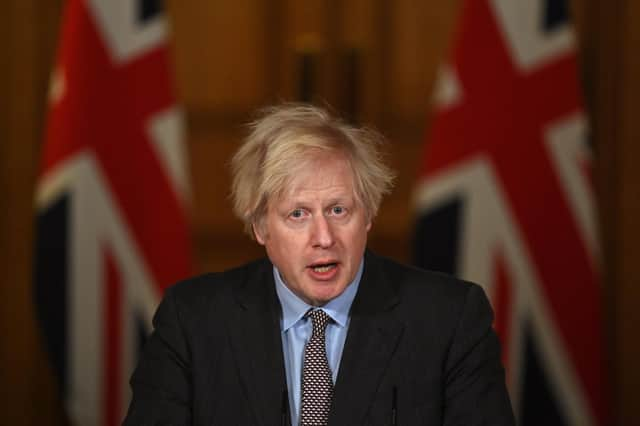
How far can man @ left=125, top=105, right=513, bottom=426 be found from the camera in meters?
1.89

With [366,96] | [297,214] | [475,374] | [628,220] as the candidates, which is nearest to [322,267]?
[297,214]

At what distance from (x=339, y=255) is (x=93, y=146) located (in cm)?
185

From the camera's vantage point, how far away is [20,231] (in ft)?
12.2

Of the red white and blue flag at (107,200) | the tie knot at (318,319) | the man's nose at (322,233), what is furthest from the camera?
the red white and blue flag at (107,200)

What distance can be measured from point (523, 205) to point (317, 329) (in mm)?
1820

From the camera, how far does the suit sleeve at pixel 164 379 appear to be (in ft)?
6.27

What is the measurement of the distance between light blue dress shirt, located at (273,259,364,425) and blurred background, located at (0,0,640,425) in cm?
182

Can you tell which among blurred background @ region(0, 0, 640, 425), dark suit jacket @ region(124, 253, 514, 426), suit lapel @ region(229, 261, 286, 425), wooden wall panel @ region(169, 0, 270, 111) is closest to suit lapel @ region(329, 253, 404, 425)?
dark suit jacket @ region(124, 253, 514, 426)

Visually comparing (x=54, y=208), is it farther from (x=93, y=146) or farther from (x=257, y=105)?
(x=257, y=105)

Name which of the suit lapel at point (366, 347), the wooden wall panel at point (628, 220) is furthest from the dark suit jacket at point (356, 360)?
the wooden wall panel at point (628, 220)

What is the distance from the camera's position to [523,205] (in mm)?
3615

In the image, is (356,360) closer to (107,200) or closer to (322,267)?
(322,267)

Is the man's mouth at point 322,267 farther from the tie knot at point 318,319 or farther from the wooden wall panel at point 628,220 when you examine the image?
the wooden wall panel at point 628,220

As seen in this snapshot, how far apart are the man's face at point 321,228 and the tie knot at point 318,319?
5 cm
